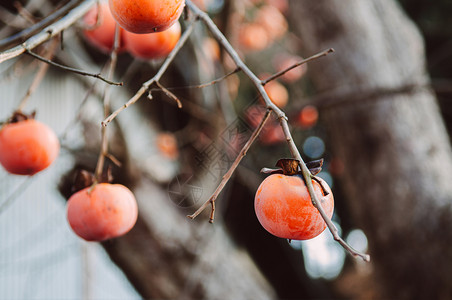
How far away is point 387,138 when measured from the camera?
1.37 metres

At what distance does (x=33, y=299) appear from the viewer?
2.03m

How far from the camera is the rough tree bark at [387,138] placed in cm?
127

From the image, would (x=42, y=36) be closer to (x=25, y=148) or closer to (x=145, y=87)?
(x=145, y=87)

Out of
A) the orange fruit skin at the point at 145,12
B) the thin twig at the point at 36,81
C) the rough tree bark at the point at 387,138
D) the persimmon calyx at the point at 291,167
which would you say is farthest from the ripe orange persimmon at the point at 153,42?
the rough tree bark at the point at 387,138

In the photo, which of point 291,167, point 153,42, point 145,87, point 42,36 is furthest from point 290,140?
point 153,42

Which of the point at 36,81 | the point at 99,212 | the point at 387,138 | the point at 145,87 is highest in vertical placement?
the point at 145,87

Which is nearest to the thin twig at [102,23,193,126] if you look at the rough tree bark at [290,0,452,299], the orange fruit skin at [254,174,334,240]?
the orange fruit skin at [254,174,334,240]

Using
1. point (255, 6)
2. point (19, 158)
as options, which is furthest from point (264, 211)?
point (255, 6)

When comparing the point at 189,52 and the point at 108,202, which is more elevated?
the point at 108,202

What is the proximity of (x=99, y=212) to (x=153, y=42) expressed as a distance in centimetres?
34

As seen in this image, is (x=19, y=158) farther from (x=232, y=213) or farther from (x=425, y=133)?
(x=232, y=213)

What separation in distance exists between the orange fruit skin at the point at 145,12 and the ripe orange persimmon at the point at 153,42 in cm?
27

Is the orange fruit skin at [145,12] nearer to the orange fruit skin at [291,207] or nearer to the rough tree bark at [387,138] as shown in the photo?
the orange fruit skin at [291,207]

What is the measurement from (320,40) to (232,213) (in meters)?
1.74
